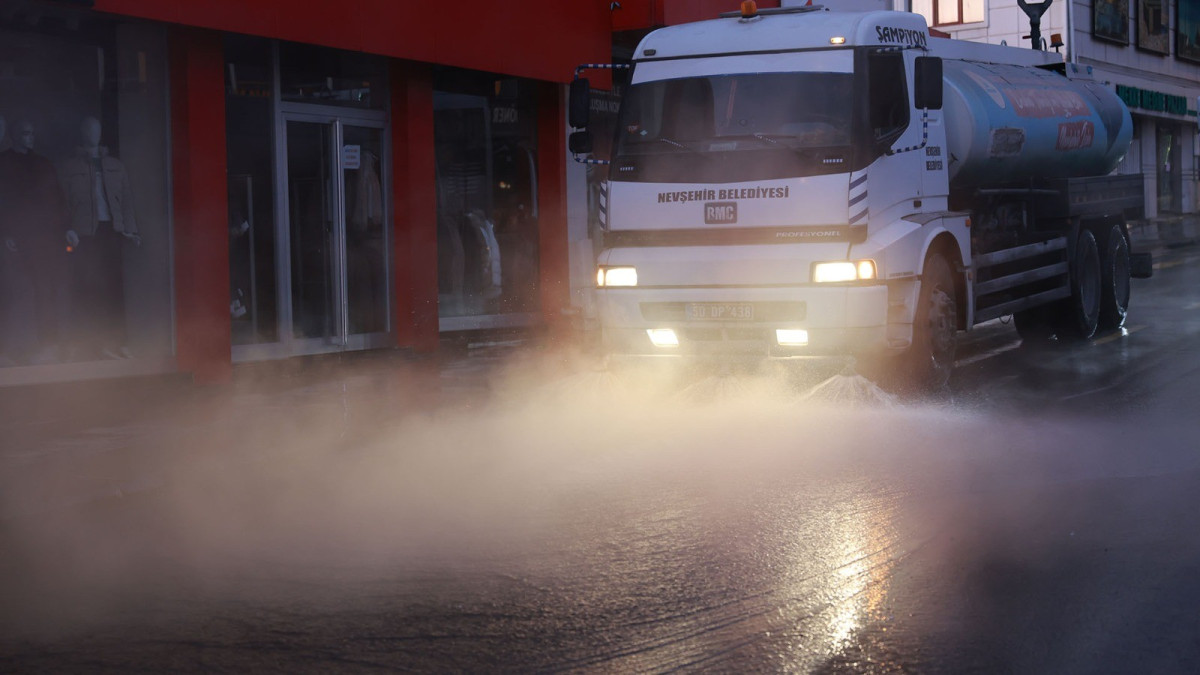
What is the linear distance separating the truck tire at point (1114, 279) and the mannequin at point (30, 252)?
10355mm

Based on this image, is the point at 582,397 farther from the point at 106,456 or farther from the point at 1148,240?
the point at 1148,240

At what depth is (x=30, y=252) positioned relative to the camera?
1211 centimetres

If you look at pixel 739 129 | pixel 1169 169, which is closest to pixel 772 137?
pixel 739 129

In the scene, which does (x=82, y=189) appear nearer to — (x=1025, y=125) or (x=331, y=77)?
(x=331, y=77)

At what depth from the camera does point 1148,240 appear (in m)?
36.1

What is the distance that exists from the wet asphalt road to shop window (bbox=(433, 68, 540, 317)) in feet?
19.9

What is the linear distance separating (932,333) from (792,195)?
67.7 inches

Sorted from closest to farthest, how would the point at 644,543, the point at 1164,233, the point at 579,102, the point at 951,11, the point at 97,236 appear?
1. the point at 644,543
2. the point at 579,102
3. the point at 97,236
4. the point at 1164,233
5. the point at 951,11

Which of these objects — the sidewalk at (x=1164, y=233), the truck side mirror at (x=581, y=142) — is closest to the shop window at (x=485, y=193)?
the truck side mirror at (x=581, y=142)

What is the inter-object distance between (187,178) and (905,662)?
9.60 m

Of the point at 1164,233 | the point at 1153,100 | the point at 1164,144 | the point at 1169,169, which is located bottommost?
the point at 1164,233

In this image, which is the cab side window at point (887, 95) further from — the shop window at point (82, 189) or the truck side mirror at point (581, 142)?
the shop window at point (82, 189)

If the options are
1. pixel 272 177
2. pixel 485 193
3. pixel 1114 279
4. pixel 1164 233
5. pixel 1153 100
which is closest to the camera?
pixel 272 177

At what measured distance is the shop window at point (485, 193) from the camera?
16.7 meters
